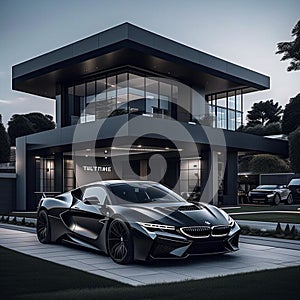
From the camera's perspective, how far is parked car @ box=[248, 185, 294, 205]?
27.7 meters

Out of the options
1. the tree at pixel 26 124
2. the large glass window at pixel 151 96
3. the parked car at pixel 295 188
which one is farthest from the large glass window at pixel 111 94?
the tree at pixel 26 124

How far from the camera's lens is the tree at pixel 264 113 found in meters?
71.3

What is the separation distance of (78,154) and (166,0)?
15.6 metres

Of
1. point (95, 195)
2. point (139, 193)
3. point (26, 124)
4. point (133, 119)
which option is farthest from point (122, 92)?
point (26, 124)

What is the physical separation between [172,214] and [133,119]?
12.3m

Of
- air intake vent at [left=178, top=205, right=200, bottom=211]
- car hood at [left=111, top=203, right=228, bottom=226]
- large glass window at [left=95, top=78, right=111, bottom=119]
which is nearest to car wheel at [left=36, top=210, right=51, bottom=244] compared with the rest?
car hood at [left=111, top=203, right=228, bottom=226]

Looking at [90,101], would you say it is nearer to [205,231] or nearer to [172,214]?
[172,214]

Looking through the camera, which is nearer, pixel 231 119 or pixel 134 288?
pixel 134 288

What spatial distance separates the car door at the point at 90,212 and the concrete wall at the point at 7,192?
1795 centimetres

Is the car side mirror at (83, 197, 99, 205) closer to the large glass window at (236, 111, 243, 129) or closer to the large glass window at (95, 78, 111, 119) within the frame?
the large glass window at (95, 78, 111, 119)

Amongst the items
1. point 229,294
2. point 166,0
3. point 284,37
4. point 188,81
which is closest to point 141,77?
point 188,81

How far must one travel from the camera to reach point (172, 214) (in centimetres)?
686

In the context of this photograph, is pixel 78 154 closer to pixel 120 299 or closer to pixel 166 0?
pixel 166 0

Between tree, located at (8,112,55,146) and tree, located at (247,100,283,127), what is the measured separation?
1234 inches
